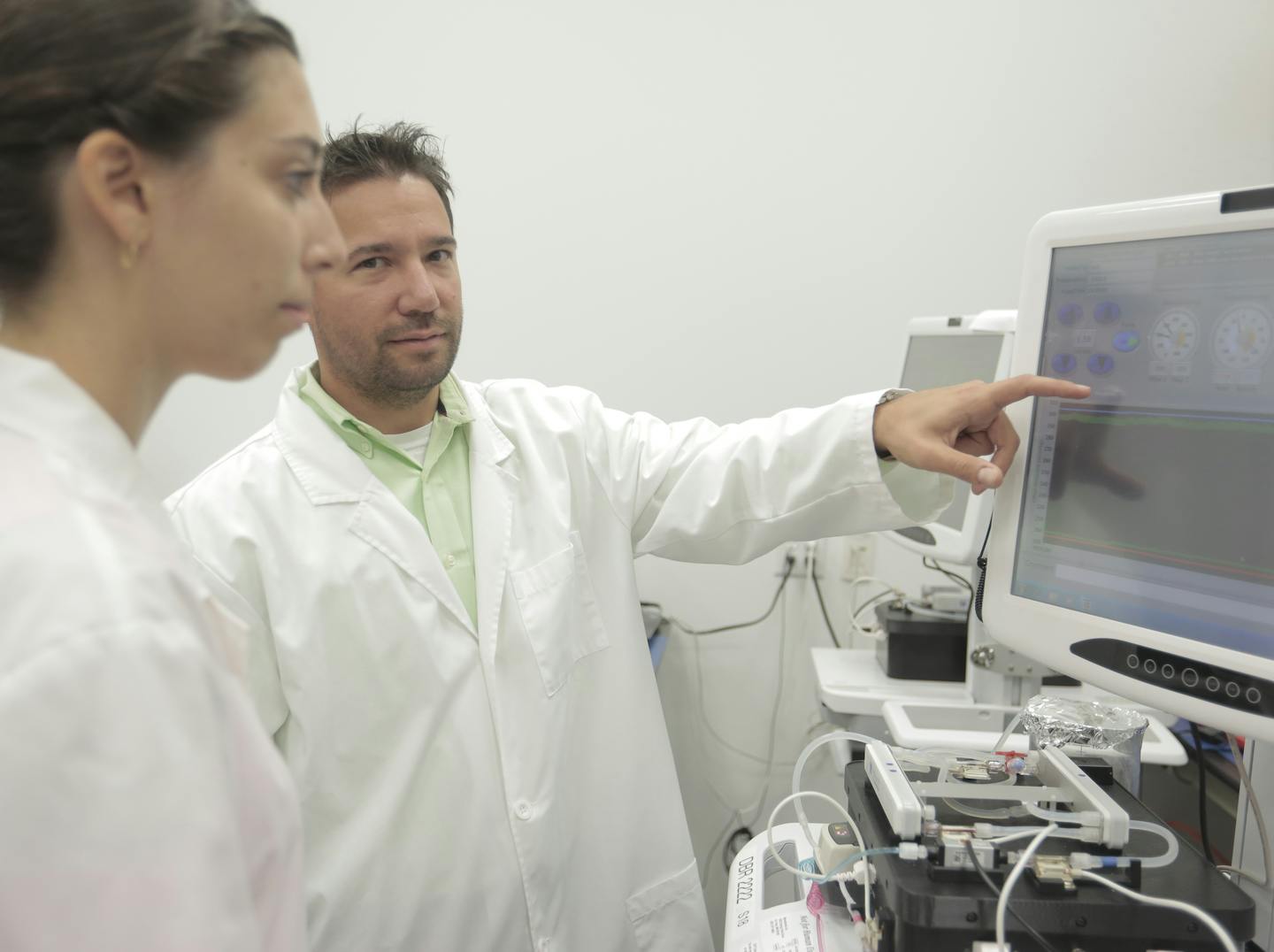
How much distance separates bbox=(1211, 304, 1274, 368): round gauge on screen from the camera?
66cm

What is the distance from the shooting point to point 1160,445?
73cm

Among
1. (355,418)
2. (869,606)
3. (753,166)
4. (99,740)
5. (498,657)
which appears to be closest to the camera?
(99,740)

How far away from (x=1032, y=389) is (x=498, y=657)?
2.31 ft

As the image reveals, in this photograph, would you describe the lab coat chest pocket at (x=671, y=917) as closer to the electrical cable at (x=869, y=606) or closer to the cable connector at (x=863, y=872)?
the cable connector at (x=863, y=872)

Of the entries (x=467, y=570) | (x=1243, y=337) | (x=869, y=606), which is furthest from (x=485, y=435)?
(x=869, y=606)

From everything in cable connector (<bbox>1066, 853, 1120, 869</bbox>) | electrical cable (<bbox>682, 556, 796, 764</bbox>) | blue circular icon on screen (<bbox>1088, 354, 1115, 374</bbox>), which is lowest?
electrical cable (<bbox>682, 556, 796, 764</bbox>)

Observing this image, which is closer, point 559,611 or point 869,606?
point 559,611

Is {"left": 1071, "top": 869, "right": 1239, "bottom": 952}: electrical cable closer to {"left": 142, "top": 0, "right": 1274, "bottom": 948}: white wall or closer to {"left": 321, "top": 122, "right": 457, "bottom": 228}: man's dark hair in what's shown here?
{"left": 321, "top": 122, "right": 457, "bottom": 228}: man's dark hair

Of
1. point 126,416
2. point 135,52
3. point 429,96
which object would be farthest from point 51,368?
point 429,96

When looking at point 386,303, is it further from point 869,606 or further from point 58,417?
point 869,606

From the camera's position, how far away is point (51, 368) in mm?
538

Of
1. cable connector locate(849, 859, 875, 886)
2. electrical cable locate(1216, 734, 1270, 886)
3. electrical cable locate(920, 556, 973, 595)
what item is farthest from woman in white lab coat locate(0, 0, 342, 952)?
electrical cable locate(920, 556, 973, 595)

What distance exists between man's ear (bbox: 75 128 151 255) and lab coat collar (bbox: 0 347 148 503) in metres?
0.09

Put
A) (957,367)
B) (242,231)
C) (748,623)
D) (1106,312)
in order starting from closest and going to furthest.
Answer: (242,231), (1106,312), (957,367), (748,623)
